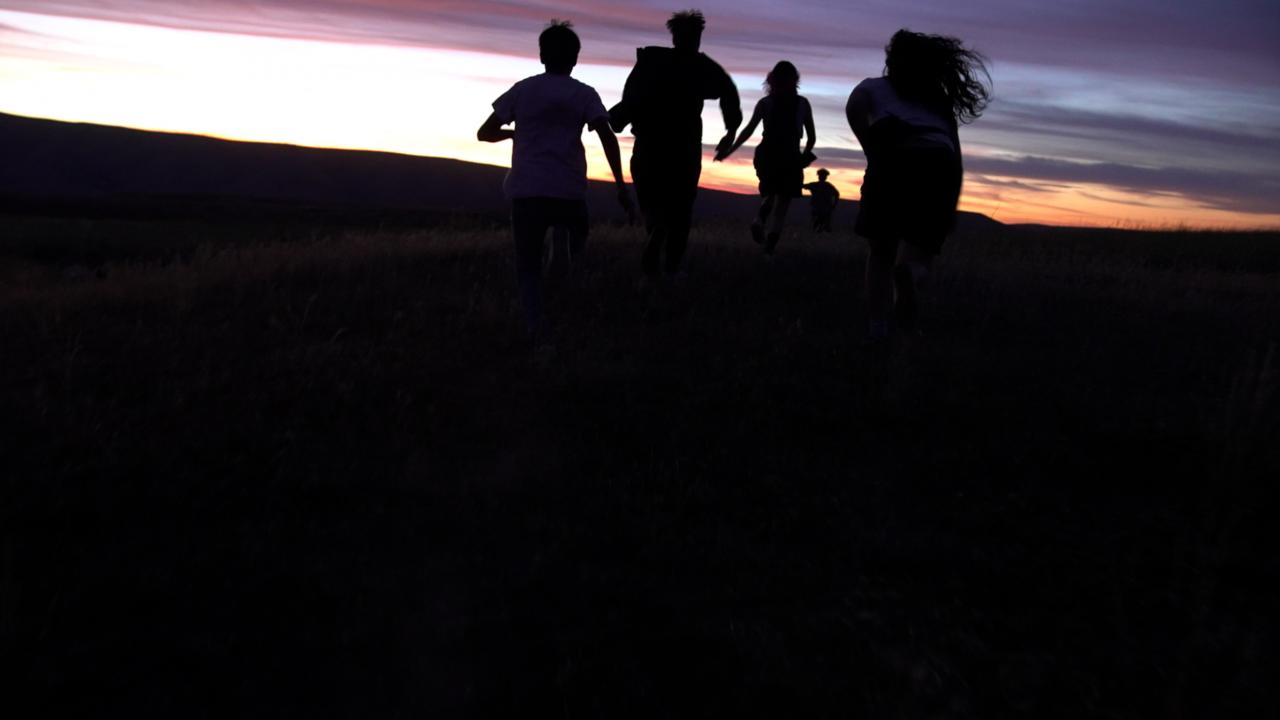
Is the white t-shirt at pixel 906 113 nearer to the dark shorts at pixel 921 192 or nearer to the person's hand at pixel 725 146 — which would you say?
the dark shorts at pixel 921 192

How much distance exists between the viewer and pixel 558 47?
22.2 ft

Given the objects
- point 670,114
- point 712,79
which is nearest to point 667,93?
point 670,114

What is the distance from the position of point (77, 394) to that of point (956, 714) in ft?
15.0

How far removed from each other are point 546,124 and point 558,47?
1.74 feet

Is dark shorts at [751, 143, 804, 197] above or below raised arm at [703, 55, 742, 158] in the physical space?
below

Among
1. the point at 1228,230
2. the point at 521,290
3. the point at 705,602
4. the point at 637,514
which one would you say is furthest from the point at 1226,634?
the point at 1228,230

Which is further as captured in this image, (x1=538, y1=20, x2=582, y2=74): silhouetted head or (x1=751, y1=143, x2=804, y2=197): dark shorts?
(x1=751, y1=143, x2=804, y2=197): dark shorts

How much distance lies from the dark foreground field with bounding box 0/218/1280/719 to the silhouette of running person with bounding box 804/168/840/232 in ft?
45.9

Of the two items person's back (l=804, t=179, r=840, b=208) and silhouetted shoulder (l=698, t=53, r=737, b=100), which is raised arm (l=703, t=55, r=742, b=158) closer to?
silhouetted shoulder (l=698, t=53, r=737, b=100)

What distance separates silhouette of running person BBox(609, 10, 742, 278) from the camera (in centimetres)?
852

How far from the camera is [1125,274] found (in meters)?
13.7

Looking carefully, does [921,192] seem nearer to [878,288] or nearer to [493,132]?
[878,288]

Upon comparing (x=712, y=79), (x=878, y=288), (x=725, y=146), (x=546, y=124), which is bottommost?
(x=878, y=288)

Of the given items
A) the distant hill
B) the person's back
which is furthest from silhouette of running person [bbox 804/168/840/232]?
the distant hill
